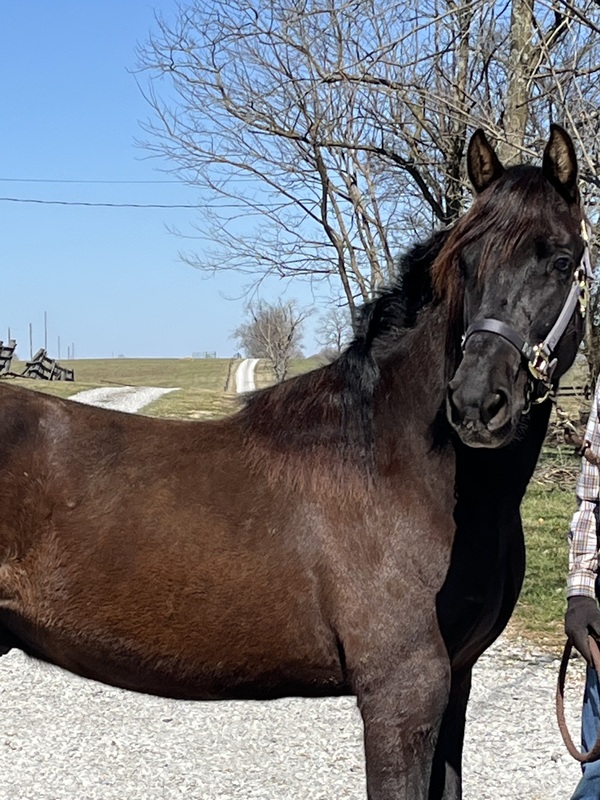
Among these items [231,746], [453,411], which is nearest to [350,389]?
[453,411]

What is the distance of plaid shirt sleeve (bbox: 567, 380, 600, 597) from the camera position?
2.48 m

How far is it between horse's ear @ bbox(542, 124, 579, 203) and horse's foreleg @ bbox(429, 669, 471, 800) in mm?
1555

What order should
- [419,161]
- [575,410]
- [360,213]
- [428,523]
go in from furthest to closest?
[575,410]
[360,213]
[419,161]
[428,523]

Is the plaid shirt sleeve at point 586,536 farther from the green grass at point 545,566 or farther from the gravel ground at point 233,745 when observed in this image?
the green grass at point 545,566

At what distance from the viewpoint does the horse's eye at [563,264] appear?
2.34 metres

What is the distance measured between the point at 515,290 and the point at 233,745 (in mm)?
3027

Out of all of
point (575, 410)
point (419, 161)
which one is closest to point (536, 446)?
point (419, 161)

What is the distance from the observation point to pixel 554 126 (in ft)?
7.70

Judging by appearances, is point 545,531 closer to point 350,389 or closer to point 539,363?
point 350,389

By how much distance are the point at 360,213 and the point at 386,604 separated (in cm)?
982

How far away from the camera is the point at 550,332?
232 cm

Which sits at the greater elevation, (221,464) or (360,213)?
(360,213)

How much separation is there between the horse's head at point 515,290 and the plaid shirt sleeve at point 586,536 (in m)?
0.36

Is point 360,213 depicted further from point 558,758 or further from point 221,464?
point 221,464
